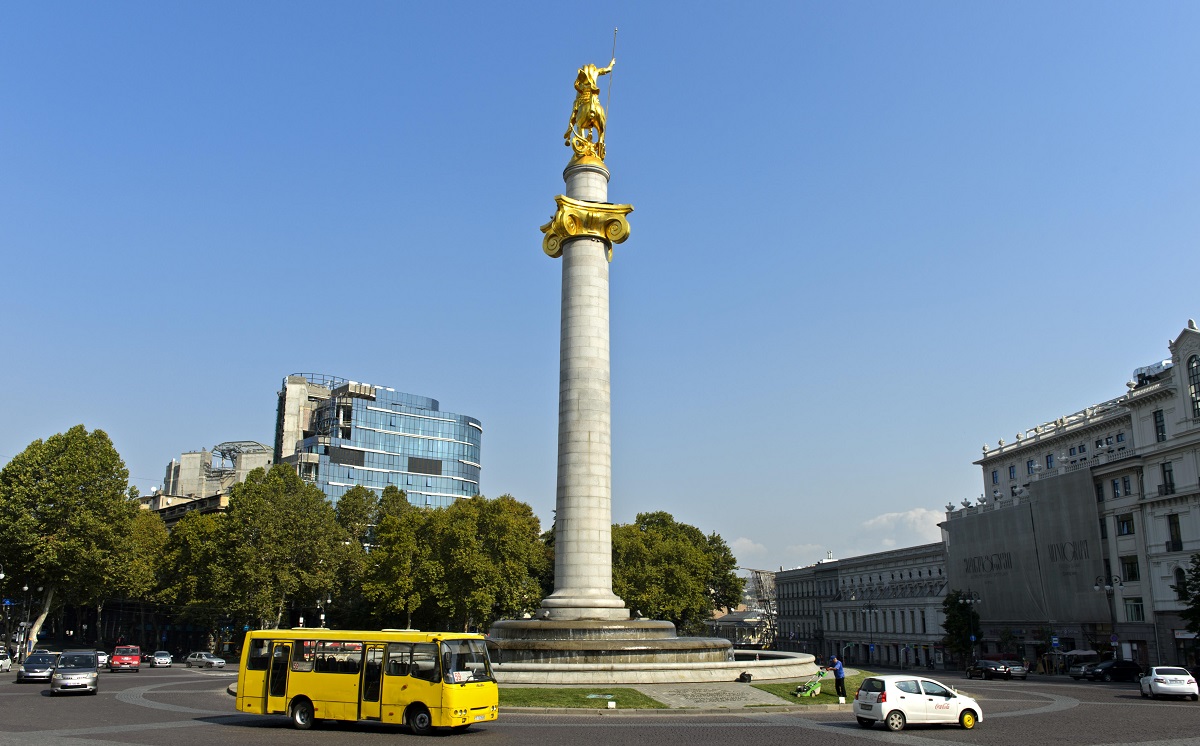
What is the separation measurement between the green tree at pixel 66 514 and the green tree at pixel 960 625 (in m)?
68.6

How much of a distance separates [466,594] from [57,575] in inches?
1130

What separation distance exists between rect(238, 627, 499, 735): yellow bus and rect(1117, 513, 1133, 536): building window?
201ft

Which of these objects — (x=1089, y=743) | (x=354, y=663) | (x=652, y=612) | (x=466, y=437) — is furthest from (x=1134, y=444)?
(x=466, y=437)

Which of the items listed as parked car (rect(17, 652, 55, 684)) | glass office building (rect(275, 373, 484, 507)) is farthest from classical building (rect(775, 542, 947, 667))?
parked car (rect(17, 652, 55, 684))

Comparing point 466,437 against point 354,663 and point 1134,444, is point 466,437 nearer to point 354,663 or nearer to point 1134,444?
point 1134,444

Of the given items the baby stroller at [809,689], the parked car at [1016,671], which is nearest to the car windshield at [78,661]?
the baby stroller at [809,689]

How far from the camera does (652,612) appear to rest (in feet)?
265

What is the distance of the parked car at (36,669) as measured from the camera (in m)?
43.3

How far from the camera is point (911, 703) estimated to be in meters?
25.6

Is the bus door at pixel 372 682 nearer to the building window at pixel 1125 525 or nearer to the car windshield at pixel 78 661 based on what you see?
the car windshield at pixel 78 661

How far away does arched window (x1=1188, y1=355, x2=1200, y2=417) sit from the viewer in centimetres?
6288

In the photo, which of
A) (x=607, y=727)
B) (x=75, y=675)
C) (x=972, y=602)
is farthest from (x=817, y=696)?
(x=972, y=602)

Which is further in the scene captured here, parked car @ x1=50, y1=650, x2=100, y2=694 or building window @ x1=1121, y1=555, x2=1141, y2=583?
building window @ x1=1121, y1=555, x2=1141, y2=583

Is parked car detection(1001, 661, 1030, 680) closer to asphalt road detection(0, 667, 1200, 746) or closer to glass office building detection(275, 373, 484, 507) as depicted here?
asphalt road detection(0, 667, 1200, 746)
